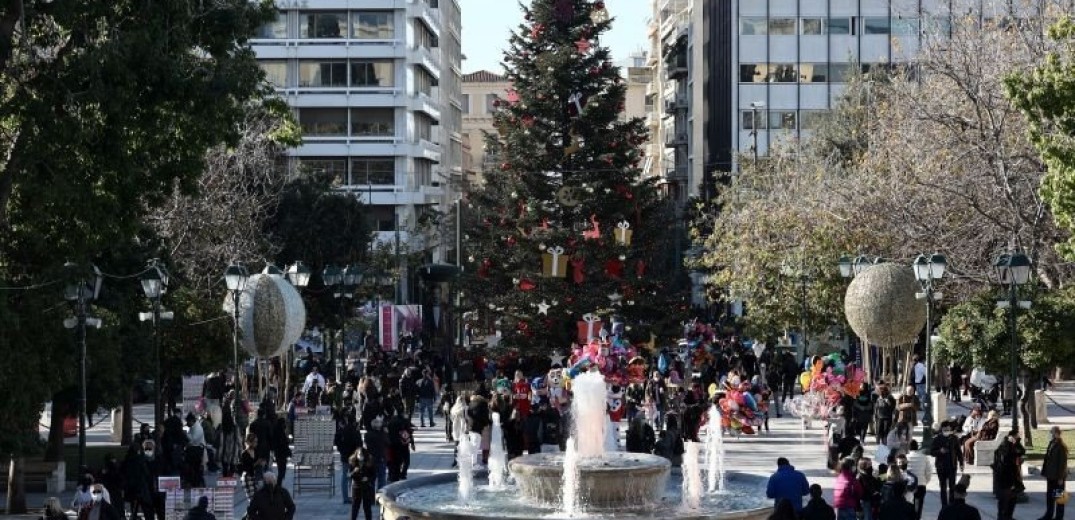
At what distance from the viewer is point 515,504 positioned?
77.8 ft

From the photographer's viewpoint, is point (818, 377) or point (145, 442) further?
point (818, 377)

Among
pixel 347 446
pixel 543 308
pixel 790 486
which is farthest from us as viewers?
pixel 543 308

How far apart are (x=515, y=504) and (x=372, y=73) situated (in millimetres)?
68785

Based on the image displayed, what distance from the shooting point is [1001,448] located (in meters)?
24.4

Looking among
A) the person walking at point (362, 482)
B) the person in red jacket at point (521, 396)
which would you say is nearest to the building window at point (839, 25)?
the person in red jacket at point (521, 396)

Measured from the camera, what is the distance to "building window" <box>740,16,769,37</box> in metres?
89.2

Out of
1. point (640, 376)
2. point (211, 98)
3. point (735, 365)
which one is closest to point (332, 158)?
point (735, 365)

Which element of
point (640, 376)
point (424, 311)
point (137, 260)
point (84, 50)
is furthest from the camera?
point (424, 311)

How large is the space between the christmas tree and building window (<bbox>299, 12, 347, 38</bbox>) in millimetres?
33414

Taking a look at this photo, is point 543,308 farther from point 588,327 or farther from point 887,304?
point 887,304

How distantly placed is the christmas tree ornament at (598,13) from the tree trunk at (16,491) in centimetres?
3328

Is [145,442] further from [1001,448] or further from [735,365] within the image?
[735,365]

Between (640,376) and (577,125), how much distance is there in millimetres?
17825

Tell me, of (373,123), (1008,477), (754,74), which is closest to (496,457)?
(1008,477)
